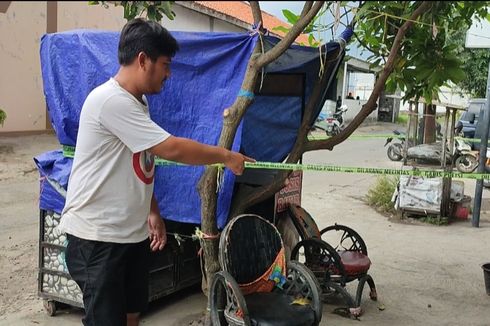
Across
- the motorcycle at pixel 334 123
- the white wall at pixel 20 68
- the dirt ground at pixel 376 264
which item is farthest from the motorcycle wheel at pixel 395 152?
the white wall at pixel 20 68

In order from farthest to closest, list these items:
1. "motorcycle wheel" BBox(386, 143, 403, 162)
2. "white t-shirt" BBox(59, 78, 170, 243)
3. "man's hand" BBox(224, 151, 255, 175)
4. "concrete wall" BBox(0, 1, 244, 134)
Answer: "motorcycle wheel" BBox(386, 143, 403, 162)
"concrete wall" BBox(0, 1, 244, 134)
"man's hand" BBox(224, 151, 255, 175)
"white t-shirt" BBox(59, 78, 170, 243)

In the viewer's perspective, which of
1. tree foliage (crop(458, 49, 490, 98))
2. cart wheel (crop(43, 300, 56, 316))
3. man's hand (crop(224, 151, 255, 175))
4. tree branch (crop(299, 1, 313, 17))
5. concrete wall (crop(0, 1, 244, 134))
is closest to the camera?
man's hand (crop(224, 151, 255, 175))

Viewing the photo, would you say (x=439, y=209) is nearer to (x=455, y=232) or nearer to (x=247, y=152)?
(x=455, y=232)

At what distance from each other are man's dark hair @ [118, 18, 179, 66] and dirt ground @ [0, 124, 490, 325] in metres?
2.45

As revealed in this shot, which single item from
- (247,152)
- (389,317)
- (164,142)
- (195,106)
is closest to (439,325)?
(389,317)

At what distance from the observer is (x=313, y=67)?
14.0ft

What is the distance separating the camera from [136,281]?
2.73 meters

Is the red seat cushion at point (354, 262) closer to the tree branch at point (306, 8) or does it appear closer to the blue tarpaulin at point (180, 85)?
the blue tarpaulin at point (180, 85)

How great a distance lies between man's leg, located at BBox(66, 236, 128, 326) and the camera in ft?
8.28

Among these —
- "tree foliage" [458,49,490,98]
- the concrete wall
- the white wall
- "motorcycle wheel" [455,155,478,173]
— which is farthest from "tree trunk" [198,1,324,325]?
"tree foliage" [458,49,490,98]

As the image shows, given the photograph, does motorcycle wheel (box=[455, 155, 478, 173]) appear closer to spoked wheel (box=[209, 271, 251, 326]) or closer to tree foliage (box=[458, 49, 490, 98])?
tree foliage (box=[458, 49, 490, 98])

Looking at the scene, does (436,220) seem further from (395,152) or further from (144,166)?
(395,152)

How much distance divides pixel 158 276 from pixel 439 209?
499 cm

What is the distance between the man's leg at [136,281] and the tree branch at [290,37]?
1357mm
